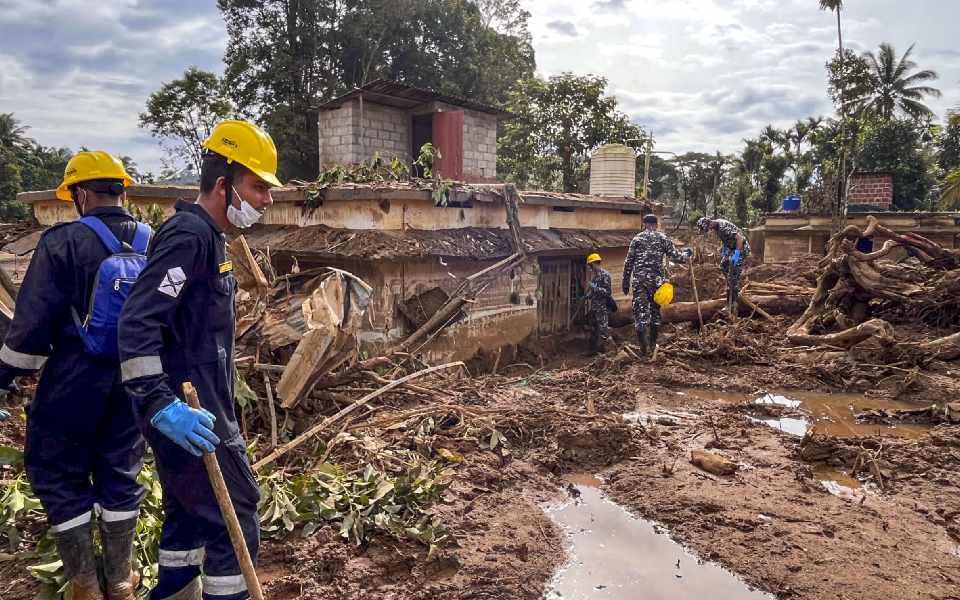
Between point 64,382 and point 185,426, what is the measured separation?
1.01 metres

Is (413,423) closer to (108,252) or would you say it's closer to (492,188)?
(108,252)

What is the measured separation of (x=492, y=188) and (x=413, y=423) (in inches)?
200

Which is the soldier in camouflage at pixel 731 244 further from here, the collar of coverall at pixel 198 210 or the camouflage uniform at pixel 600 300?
the collar of coverall at pixel 198 210

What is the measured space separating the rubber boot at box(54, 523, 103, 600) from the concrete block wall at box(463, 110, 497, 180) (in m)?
13.4

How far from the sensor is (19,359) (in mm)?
2479

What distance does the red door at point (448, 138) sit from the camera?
14.3 metres

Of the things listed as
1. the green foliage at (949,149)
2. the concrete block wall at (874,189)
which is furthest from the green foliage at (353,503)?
the green foliage at (949,149)

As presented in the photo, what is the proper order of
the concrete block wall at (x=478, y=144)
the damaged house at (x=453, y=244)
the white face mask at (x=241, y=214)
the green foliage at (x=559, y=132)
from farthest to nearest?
the green foliage at (x=559, y=132)
the concrete block wall at (x=478, y=144)
the damaged house at (x=453, y=244)
the white face mask at (x=241, y=214)

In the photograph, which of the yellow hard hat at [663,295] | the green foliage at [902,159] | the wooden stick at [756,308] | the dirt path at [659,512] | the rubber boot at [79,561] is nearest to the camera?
the rubber boot at [79,561]

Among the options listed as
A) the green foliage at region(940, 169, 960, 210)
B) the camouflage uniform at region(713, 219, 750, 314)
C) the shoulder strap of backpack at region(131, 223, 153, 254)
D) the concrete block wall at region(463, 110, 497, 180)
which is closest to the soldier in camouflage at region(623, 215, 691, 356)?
the camouflage uniform at region(713, 219, 750, 314)

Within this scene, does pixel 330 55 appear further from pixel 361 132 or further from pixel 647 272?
pixel 647 272

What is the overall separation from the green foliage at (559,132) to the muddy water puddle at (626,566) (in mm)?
18418

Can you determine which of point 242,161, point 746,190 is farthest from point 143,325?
point 746,190

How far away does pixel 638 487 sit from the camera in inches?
169
